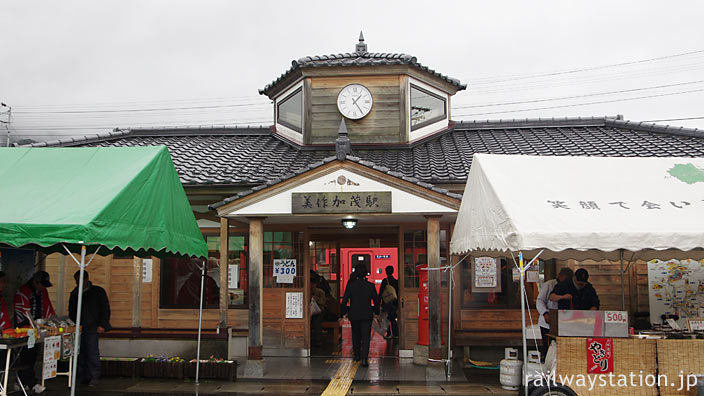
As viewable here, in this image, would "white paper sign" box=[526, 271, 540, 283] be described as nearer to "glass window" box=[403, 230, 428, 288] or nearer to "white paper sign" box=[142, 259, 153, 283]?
"glass window" box=[403, 230, 428, 288]

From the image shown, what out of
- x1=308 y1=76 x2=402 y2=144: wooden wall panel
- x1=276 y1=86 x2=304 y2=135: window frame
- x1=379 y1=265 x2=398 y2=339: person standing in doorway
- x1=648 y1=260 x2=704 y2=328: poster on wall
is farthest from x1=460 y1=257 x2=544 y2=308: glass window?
x1=276 y1=86 x2=304 y2=135: window frame

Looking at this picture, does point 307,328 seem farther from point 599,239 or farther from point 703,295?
point 703,295

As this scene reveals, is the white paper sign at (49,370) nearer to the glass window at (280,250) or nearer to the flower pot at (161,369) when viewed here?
the flower pot at (161,369)

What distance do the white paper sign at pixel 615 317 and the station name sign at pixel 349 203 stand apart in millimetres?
3542

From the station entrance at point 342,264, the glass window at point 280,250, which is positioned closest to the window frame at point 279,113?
the station entrance at point 342,264

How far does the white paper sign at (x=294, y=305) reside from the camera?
11.4 m

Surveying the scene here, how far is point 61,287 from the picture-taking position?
11.4m

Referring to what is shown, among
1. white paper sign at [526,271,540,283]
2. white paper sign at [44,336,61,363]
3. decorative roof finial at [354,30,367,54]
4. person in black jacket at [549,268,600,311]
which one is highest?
decorative roof finial at [354,30,367,54]

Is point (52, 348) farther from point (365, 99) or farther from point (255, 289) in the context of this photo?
point (365, 99)

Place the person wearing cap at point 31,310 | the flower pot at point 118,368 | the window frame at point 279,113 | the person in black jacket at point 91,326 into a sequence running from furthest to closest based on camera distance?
the window frame at point 279,113 → the flower pot at point 118,368 → the person in black jacket at point 91,326 → the person wearing cap at point 31,310

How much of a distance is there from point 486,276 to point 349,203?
135 inches

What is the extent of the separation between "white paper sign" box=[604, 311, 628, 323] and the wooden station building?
115 inches

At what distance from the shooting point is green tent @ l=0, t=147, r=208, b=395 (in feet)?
20.5

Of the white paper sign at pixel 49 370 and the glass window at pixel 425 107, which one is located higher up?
the glass window at pixel 425 107
